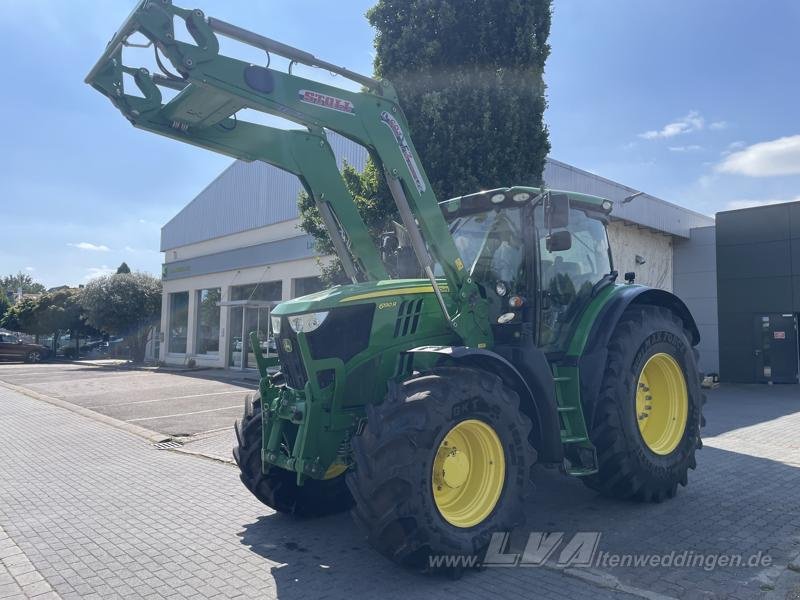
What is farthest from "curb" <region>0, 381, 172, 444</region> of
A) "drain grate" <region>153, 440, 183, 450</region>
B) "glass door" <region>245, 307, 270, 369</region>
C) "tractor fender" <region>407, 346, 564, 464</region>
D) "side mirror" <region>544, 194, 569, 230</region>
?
"glass door" <region>245, 307, 270, 369</region>

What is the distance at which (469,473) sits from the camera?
4.31 metres

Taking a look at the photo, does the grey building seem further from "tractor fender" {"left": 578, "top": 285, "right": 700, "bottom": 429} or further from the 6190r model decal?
the 6190r model decal

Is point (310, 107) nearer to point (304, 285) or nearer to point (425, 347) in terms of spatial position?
point (425, 347)

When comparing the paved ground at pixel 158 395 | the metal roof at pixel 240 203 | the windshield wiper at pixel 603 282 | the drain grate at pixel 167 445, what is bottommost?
the drain grate at pixel 167 445

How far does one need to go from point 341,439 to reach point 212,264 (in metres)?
23.1

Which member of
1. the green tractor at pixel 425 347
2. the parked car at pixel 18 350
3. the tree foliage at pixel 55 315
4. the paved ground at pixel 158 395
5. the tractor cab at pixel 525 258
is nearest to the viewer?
the green tractor at pixel 425 347

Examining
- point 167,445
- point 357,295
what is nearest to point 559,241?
point 357,295

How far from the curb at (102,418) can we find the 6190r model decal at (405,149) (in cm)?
669

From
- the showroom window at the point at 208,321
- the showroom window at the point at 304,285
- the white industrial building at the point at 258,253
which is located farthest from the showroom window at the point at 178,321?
the showroom window at the point at 304,285

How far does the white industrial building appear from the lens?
1773cm

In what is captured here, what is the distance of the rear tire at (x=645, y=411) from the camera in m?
5.14

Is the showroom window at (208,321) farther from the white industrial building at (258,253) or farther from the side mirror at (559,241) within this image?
the side mirror at (559,241)

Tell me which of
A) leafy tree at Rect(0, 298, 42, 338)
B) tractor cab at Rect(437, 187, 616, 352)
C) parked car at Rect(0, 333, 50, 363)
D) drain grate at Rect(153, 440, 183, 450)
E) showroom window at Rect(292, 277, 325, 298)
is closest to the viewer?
tractor cab at Rect(437, 187, 616, 352)

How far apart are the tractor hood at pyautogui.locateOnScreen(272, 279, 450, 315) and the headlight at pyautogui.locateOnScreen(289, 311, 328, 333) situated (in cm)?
4
